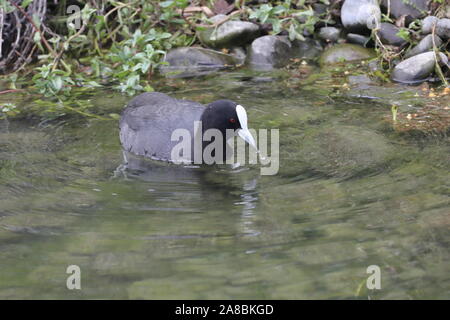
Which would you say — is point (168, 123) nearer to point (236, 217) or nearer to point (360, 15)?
point (236, 217)

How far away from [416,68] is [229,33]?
6.70 ft

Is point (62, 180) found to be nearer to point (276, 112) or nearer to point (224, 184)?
point (224, 184)

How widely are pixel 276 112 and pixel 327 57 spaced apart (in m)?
1.68

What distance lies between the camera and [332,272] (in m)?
3.19

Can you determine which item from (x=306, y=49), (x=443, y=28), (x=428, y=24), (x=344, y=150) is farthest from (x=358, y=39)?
(x=344, y=150)

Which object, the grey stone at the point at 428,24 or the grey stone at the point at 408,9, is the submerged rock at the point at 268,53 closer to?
the grey stone at the point at 408,9

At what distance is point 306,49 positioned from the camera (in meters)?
7.50

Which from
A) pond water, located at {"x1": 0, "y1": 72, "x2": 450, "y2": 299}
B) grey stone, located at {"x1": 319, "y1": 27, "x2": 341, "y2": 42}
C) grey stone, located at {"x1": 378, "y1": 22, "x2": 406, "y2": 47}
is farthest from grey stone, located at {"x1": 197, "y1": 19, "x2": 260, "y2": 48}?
pond water, located at {"x1": 0, "y1": 72, "x2": 450, "y2": 299}

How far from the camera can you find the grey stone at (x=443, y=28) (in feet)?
21.8

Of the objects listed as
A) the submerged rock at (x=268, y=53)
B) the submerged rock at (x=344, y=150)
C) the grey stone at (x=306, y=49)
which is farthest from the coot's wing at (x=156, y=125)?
the grey stone at (x=306, y=49)

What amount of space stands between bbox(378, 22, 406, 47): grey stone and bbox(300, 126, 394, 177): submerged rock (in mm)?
2121

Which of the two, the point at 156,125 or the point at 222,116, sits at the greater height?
the point at 222,116

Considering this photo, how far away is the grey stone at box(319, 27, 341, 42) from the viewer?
24.5ft

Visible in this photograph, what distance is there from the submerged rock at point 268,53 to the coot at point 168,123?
208 cm
